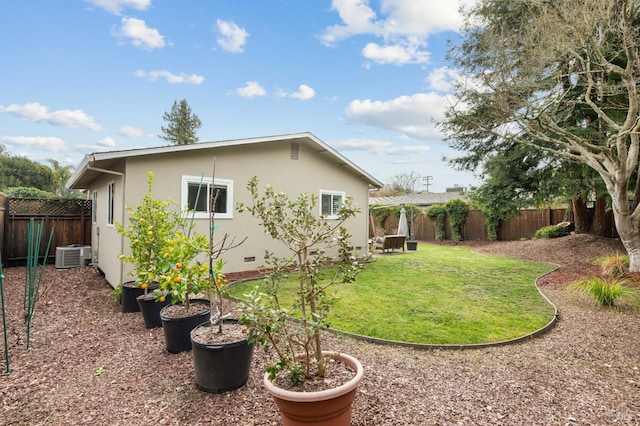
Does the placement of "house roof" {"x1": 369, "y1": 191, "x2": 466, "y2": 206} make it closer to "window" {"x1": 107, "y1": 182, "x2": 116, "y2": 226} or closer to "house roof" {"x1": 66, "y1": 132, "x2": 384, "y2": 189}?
"house roof" {"x1": 66, "y1": 132, "x2": 384, "y2": 189}

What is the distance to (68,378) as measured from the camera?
10.7 feet

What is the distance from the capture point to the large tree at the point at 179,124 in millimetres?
34094

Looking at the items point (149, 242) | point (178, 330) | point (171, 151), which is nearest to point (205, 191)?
point (171, 151)

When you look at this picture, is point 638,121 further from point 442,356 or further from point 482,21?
point 442,356

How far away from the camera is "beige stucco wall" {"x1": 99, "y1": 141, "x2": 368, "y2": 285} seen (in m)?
7.18

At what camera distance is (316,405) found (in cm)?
209

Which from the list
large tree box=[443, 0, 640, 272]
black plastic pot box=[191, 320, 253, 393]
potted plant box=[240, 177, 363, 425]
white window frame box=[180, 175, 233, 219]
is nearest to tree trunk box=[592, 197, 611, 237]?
large tree box=[443, 0, 640, 272]

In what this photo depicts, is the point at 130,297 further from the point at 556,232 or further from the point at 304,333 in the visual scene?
the point at 556,232

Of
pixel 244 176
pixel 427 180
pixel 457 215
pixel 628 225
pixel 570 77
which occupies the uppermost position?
pixel 427 180

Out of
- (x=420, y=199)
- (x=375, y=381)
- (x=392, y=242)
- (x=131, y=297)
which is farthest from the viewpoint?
(x=420, y=199)

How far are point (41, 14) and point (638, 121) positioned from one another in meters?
13.5

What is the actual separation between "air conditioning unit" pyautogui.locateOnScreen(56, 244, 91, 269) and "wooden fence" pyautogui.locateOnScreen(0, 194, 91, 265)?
88 cm

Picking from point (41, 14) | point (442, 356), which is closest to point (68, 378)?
point (442, 356)

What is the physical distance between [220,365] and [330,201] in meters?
8.32
